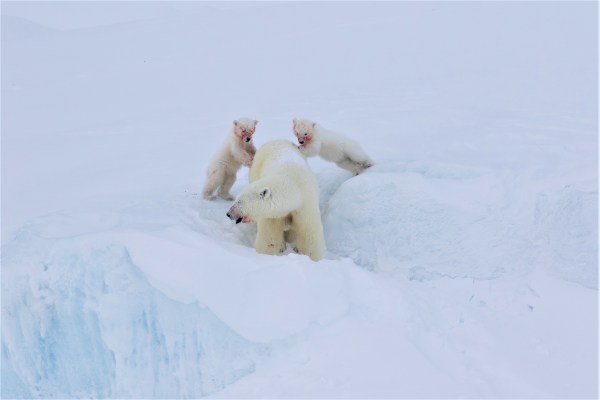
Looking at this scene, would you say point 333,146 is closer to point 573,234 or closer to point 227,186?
point 227,186

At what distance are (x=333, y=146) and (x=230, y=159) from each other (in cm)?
100

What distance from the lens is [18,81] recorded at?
14992 mm

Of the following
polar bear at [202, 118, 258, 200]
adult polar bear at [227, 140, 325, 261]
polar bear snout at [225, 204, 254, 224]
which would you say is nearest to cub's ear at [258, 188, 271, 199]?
adult polar bear at [227, 140, 325, 261]

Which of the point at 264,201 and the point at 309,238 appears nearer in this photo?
the point at 264,201

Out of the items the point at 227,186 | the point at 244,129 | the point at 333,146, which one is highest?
the point at 244,129

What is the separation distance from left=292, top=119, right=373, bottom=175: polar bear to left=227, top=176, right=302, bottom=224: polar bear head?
1481mm

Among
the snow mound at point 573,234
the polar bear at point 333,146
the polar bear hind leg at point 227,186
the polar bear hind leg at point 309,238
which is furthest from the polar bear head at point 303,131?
the snow mound at point 573,234

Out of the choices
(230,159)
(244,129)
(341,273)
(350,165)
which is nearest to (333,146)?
(350,165)

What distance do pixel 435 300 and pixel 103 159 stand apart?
582 centimetres

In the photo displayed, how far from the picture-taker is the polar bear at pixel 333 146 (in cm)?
500

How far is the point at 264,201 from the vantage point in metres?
3.44

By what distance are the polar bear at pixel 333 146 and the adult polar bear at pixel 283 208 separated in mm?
849

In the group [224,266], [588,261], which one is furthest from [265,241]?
[588,261]

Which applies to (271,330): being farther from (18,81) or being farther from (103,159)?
(18,81)
